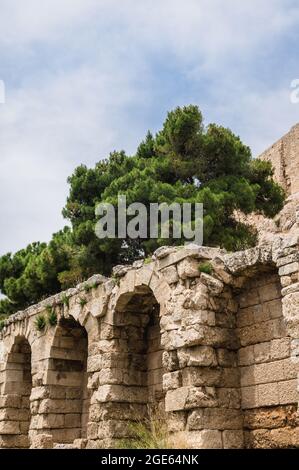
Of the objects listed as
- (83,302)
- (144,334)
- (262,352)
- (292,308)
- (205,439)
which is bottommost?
(205,439)

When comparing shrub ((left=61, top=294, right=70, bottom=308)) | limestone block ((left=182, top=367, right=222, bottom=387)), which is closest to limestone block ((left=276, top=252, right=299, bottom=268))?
limestone block ((left=182, top=367, right=222, bottom=387))

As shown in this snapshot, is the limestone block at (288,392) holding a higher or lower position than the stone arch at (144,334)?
lower

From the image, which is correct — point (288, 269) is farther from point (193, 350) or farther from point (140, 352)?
point (140, 352)

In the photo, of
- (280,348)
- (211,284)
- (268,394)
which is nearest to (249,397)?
(268,394)

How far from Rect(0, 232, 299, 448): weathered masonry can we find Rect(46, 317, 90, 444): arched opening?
0.03 metres

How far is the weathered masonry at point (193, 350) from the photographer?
828 cm

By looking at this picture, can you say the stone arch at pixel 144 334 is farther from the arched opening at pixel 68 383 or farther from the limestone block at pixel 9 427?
the limestone block at pixel 9 427

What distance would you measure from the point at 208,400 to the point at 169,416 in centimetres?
76

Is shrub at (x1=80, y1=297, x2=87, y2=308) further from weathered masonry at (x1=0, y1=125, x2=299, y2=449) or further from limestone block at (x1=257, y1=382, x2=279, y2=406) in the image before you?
limestone block at (x1=257, y1=382, x2=279, y2=406)

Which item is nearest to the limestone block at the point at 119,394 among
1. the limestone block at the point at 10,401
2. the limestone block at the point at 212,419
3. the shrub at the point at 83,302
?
the shrub at the point at 83,302

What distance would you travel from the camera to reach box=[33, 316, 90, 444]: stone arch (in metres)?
12.4

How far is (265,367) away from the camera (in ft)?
28.0

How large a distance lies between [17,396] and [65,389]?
2.43 m
